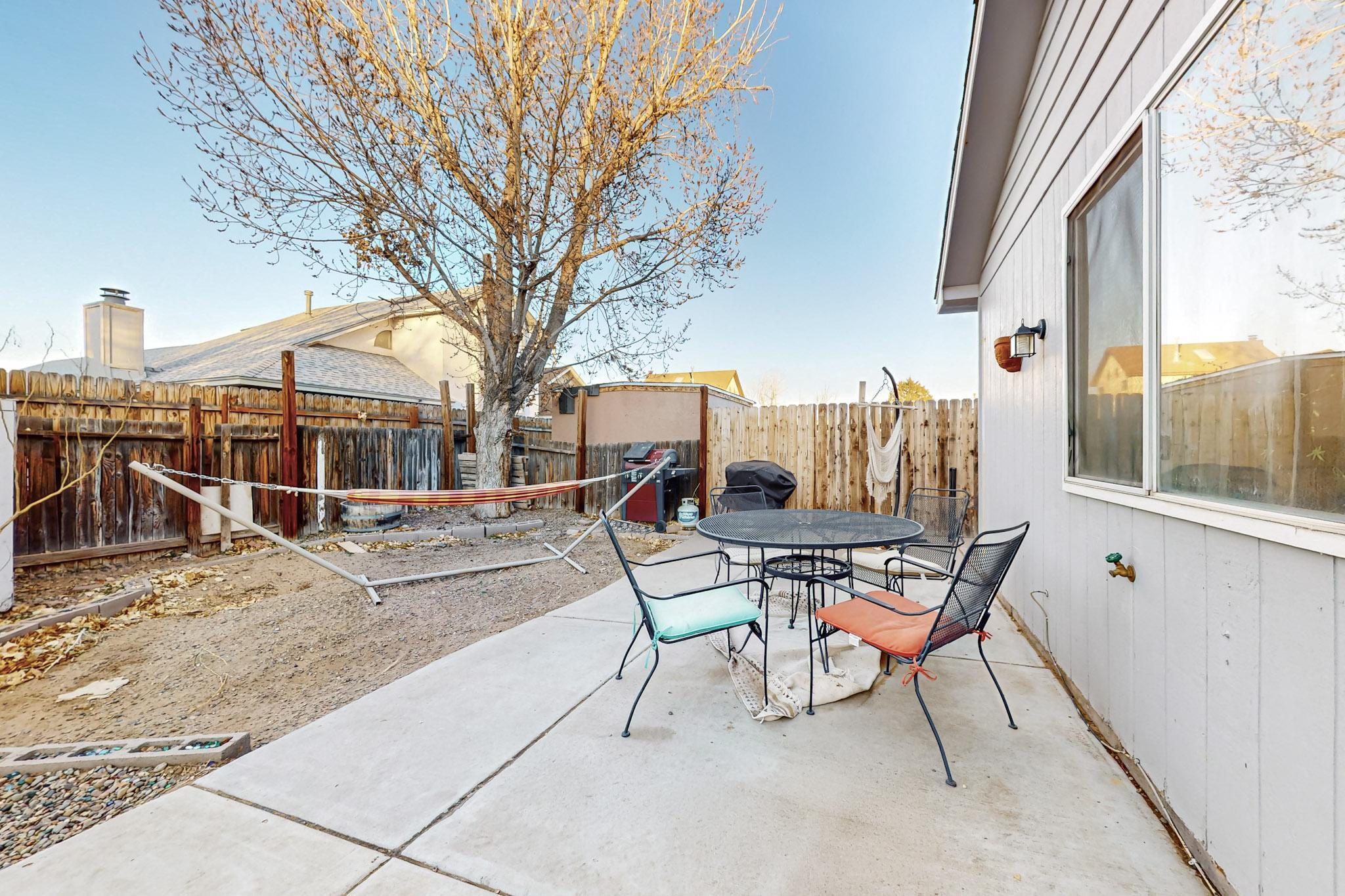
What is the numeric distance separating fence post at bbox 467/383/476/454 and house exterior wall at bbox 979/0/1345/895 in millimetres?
6573

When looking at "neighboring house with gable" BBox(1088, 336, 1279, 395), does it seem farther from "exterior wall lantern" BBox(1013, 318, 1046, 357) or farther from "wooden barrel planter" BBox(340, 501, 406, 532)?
"wooden barrel planter" BBox(340, 501, 406, 532)

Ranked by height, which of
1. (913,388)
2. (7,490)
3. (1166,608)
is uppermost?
(913,388)

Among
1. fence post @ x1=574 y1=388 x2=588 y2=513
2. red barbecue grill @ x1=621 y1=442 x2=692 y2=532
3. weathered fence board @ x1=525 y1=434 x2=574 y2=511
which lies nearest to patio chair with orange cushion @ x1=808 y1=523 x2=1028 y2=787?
red barbecue grill @ x1=621 y1=442 x2=692 y2=532

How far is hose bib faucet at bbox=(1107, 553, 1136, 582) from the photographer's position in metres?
1.83

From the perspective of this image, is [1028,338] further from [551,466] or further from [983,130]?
[551,466]

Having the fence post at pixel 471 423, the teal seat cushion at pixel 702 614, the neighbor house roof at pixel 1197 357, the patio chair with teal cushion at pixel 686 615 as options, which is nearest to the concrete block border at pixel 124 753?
the patio chair with teal cushion at pixel 686 615

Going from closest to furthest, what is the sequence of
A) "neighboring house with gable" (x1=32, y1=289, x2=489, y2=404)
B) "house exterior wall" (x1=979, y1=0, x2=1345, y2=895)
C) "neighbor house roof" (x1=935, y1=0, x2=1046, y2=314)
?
"house exterior wall" (x1=979, y1=0, x2=1345, y2=895), "neighbor house roof" (x1=935, y1=0, x2=1046, y2=314), "neighboring house with gable" (x1=32, y1=289, x2=489, y2=404)

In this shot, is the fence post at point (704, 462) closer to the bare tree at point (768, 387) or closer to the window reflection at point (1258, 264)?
the window reflection at point (1258, 264)

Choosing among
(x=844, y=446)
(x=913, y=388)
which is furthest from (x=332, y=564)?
(x=913, y=388)

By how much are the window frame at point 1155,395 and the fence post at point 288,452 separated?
657cm

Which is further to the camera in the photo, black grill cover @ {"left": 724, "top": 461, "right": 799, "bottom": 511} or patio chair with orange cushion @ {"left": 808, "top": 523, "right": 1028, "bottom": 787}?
black grill cover @ {"left": 724, "top": 461, "right": 799, "bottom": 511}

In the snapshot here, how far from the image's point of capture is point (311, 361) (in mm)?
10438

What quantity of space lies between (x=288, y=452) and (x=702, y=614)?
17.7 ft

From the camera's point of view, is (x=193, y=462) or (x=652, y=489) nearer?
(x=193, y=462)
